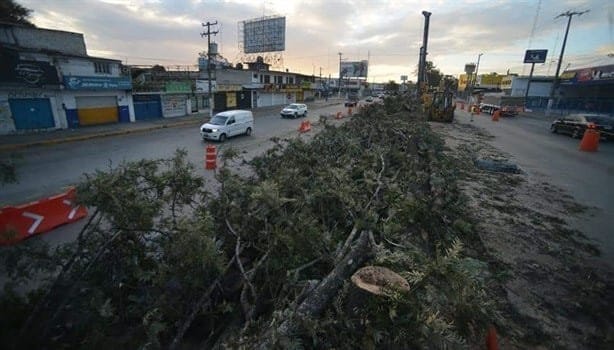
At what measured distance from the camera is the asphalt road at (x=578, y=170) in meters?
6.39

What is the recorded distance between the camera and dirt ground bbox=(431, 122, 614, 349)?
3.52 meters

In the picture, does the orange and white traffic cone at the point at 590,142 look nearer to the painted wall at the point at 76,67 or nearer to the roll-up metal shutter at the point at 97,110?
the roll-up metal shutter at the point at 97,110

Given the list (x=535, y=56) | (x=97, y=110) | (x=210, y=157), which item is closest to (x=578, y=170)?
(x=210, y=157)

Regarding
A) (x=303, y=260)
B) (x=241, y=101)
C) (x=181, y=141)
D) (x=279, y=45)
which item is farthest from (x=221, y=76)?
(x=303, y=260)

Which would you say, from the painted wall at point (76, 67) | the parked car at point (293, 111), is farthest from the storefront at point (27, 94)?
the parked car at point (293, 111)

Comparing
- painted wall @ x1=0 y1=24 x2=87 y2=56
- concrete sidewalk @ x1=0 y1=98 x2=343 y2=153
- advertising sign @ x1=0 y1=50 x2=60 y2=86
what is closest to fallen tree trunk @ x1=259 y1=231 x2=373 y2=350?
concrete sidewalk @ x1=0 y1=98 x2=343 y2=153

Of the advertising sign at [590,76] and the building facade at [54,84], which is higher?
the advertising sign at [590,76]

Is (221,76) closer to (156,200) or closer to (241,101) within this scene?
(241,101)

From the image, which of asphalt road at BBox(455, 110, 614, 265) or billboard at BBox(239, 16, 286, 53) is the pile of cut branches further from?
billboard at BBox(239, 16, 286, 53)

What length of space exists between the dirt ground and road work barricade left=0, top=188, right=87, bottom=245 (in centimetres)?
740

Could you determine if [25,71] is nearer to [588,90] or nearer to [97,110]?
[97,110]

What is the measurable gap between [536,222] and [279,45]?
149 ft

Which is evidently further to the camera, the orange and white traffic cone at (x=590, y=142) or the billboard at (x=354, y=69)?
the billboard at (x=354, y=69)

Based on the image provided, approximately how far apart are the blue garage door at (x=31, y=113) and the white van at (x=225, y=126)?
406 inches
